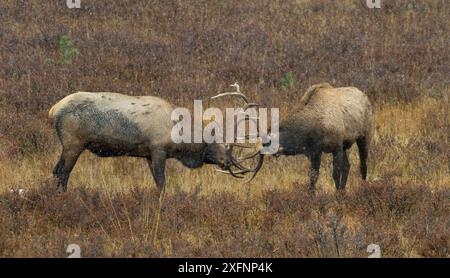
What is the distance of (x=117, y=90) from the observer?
46.5 ft

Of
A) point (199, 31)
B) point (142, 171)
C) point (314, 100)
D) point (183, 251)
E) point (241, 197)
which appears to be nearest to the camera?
point (183, 251)

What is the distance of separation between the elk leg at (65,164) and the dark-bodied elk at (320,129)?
192cm

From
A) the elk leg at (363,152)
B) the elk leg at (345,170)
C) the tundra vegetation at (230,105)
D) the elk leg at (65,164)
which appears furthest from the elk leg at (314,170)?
the elk leg at (65,164)

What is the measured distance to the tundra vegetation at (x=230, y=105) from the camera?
777 cm

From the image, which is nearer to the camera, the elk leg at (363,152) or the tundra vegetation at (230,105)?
the tundra vegetation at (230,105)

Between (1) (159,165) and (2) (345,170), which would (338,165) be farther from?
(1) (159,165)

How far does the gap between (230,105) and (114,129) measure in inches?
169

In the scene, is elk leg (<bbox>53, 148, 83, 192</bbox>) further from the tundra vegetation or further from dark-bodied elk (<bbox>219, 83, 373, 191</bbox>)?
dark-bodied elk (<bbox>219, 83, 373, 191</bbox>)

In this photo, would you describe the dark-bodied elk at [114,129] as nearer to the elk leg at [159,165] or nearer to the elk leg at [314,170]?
the elk leg at [159,165]

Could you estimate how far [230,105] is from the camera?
13688mm

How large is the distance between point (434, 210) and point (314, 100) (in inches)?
88.1
